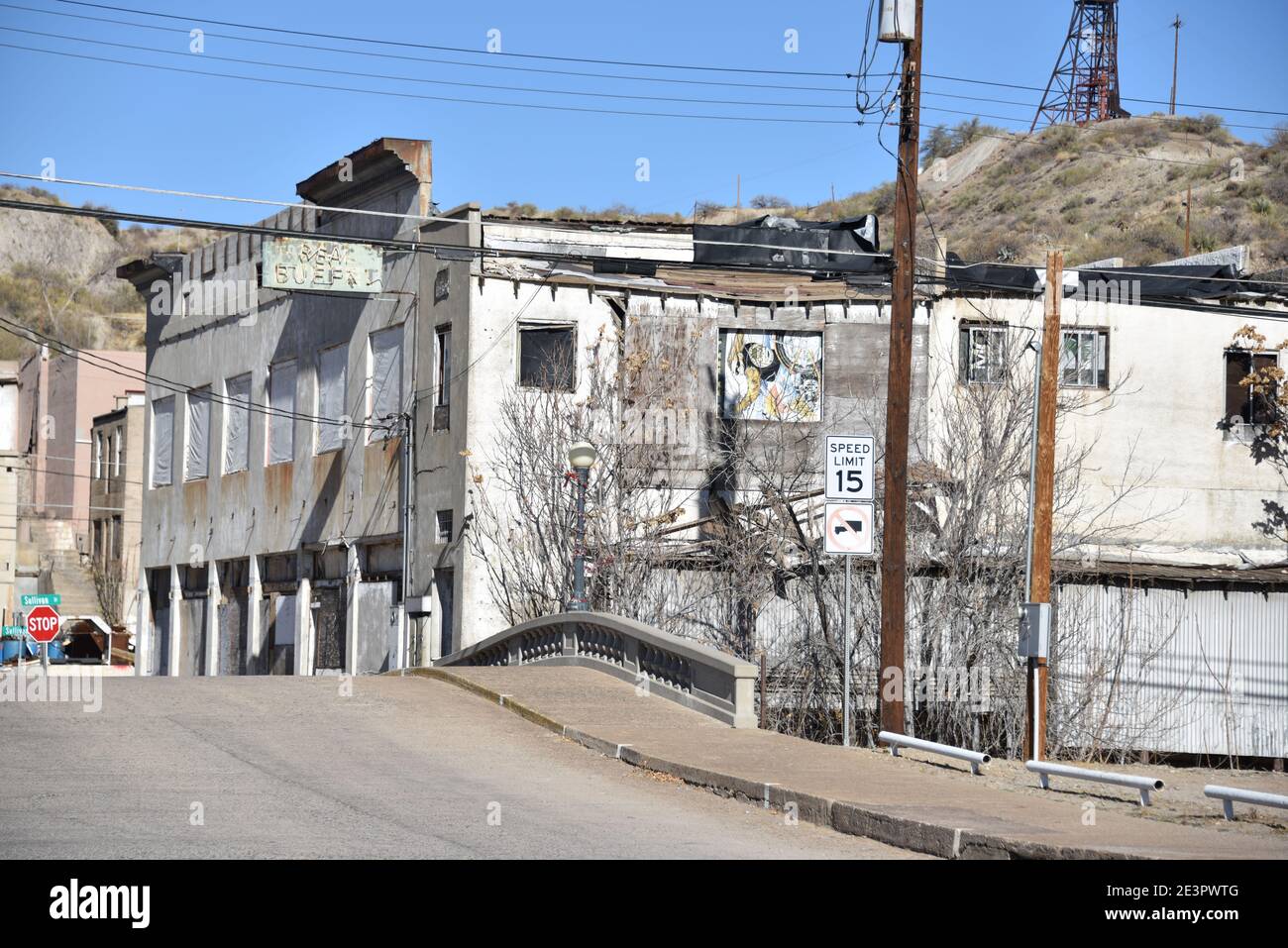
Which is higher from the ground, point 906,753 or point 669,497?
point 669,497

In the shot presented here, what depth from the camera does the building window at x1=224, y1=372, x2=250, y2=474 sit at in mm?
41219

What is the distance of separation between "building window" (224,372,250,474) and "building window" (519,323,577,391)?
12711 millimetres

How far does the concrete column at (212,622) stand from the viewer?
41.9m

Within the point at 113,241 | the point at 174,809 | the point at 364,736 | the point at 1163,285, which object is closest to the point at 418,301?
the point at 1163,285

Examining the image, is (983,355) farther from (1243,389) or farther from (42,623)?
(42,623)

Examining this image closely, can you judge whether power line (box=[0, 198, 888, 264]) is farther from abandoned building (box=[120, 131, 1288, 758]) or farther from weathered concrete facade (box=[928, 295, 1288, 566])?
weathered concrete facade (box=[928, 295, 1288, 566])

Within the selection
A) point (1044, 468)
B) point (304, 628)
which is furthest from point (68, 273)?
point (1044, 468)

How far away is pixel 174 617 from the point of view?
44.8 metres

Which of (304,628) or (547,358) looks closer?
(547,358)

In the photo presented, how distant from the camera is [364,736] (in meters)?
16.6

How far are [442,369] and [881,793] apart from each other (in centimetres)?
2053
